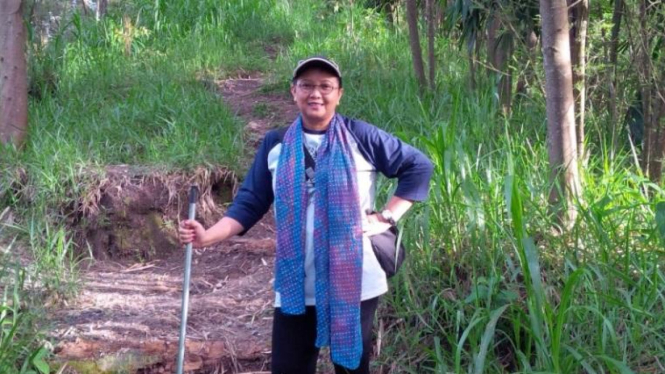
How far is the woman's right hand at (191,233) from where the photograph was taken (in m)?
3.19

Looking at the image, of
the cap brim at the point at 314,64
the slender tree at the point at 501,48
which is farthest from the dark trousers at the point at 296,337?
the slender tree at the point at 501,48

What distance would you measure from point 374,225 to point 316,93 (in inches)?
19.9

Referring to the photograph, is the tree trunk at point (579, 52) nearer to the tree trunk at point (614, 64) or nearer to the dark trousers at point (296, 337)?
the tree trunk at point (614, 64)

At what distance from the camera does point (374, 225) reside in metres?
3.31

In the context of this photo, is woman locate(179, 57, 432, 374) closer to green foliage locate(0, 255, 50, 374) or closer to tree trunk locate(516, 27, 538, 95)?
green foliage locate(0, 255, 50, 374)

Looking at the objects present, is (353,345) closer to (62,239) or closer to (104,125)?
(62,239)

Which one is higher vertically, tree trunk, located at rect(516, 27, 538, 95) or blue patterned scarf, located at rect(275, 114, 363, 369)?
tree trunk, located at rect(516, 27, 538, 95)

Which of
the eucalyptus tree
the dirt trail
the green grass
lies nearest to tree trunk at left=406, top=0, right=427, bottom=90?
the green grass

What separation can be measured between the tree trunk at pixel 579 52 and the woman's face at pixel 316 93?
240cm

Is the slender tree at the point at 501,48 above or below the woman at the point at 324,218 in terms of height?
above

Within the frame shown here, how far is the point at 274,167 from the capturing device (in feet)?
10.9

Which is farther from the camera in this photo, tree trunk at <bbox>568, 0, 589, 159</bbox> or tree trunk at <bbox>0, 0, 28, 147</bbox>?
tree trunk at <bbox>0, 0, 28, 147</bbox>

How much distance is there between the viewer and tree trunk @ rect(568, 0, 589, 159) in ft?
17.6

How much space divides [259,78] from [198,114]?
6.87ft
